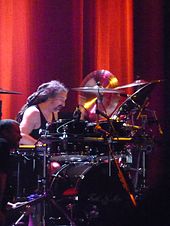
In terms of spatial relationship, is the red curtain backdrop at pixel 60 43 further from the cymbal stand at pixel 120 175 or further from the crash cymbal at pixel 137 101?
the cymbal stand at pixel 120 175

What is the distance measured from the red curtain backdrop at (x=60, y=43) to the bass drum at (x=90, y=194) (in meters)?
1.22

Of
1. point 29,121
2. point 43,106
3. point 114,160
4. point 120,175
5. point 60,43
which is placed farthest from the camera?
point 60,43

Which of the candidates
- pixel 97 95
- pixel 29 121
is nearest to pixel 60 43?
pixel 97 95

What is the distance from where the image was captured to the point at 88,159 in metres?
3.68

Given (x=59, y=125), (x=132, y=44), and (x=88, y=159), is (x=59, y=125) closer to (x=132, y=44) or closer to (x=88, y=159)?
(x=88, y=159)

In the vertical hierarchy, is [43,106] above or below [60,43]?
below

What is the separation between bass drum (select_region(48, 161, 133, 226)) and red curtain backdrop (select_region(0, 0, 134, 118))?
1.22 m

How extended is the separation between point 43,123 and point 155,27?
2086 mm

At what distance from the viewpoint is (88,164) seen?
3.71m

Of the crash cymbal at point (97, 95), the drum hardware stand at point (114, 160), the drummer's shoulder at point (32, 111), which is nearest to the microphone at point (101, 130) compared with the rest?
the drum hardware stand at point (114, 160)

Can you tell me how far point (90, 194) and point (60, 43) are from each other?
192 centimetres

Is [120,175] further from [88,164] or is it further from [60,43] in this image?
[60,43]

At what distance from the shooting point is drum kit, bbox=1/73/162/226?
3.36 metres

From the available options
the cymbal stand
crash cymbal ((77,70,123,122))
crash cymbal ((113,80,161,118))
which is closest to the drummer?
crash cymbal ((77,70,123,122))
